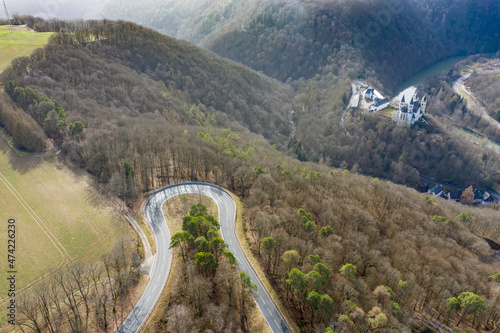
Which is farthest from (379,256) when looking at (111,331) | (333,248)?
(111,331)

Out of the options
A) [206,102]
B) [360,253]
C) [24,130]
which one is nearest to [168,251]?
[360,253]

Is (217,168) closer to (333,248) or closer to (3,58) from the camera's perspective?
(333,248)

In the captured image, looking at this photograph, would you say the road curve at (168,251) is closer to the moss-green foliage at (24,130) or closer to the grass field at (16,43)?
the moss-green foliage at (24,130)

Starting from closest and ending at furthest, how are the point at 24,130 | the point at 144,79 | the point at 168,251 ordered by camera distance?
1. the point at 168,251
2. the point at 24,130
3. the point at 144,79

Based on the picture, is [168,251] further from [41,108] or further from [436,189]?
[436,189]

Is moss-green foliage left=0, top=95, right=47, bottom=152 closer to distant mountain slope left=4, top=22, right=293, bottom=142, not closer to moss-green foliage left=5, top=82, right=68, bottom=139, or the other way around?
moss-green foliage left=5, top=82, right=68, bottom=139

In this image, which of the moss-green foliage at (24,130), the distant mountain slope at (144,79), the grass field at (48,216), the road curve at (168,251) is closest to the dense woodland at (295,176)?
the moss-green foliage at (24,130)
